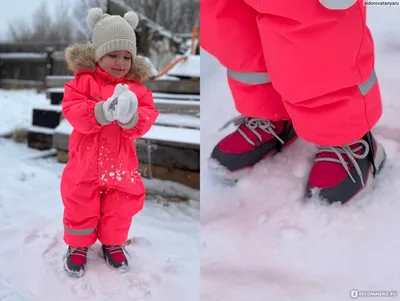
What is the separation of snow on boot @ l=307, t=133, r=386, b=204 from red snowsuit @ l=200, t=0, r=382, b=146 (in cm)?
3

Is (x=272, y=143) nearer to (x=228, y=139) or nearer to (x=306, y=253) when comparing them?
(x=228, y=139)

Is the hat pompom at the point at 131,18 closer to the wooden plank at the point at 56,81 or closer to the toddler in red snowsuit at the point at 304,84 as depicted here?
the toddler in red snowsuit at the point at 304,84

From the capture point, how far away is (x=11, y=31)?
1189 millimetres

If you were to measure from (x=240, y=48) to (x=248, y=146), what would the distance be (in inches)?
6.9

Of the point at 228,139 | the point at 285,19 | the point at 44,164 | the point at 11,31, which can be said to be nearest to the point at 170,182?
the point at 228,139

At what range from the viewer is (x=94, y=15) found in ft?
2.33

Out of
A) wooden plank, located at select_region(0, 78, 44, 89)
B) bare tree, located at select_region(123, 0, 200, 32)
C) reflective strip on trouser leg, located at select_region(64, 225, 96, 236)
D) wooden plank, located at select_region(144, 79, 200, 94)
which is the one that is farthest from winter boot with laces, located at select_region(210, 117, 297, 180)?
wooden plank, located at select_region(0, 78, 44, 89)

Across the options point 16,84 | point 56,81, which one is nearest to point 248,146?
point 56,81

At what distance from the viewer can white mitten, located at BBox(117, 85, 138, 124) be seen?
60cm

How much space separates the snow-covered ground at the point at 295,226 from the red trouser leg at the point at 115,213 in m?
0.13

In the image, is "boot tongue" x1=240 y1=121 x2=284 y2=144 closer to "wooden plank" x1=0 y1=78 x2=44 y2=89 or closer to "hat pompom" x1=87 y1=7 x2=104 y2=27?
"hat pompom" x1=87 y1=7 x2=104 y2=27

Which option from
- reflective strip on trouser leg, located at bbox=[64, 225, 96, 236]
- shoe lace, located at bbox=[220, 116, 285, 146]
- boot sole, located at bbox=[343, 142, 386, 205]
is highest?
shoe lace, located at bbox=[220, 116, 285, 146]

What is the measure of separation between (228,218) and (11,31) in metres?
0.92

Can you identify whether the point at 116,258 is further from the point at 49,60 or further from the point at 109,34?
the point at 49,60
